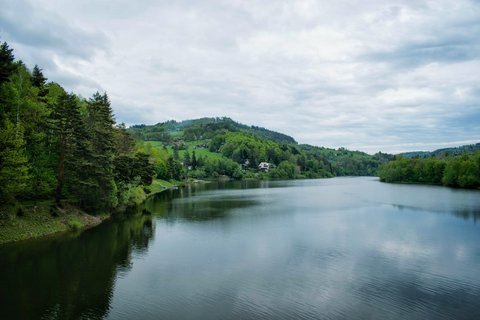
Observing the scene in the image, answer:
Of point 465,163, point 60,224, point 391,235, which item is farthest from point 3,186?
point 465,163

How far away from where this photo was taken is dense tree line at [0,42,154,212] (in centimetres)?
3144

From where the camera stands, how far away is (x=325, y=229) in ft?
136

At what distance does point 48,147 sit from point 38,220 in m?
9.65

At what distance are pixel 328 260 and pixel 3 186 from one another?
88.2ft

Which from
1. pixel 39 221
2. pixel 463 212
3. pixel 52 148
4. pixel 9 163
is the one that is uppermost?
pixel 52 148

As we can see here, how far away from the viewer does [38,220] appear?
3600 centimetres

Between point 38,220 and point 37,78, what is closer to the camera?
point 38,220

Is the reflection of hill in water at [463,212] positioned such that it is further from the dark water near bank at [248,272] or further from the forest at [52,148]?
the forest at [52,148]

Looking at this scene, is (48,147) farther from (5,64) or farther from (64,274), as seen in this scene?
(64,274)

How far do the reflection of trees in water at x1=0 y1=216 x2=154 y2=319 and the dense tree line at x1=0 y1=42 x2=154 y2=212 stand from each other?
664 cm

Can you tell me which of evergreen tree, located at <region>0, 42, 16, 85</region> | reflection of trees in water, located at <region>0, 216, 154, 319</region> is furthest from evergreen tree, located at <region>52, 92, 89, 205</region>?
evergreen tree, located at <region>0, 42, 16, 85</region>

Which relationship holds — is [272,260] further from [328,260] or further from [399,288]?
[399,288]

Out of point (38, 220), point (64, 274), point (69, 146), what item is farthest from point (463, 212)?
point (38, 220)

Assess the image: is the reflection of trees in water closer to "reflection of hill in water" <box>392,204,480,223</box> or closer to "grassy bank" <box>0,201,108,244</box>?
"grassy bank" <box>0,201,108,244</box>
